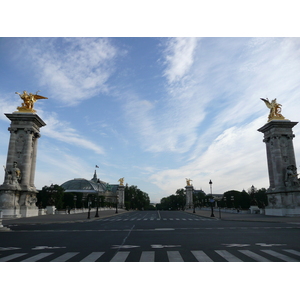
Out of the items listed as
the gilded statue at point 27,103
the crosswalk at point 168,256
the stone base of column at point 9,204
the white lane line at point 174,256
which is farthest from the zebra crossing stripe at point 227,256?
the gilded statue at point 27,103

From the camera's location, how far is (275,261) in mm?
8539

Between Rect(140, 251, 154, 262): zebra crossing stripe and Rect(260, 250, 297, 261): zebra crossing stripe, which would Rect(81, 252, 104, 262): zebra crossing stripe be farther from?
Rect(260, 250, 297, 261): zebra crossing stripe

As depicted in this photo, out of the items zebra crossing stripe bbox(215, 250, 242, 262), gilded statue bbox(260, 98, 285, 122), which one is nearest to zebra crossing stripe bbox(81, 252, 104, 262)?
zebra crossing stripe bbox(215, 250, 242, 262)

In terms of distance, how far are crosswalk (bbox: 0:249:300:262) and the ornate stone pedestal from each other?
34046 millimetres

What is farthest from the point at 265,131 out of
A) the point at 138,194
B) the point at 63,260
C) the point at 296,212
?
the point at 138,194

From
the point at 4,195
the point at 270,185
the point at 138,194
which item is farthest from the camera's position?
the point at 138,194

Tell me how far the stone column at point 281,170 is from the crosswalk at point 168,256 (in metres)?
36.8

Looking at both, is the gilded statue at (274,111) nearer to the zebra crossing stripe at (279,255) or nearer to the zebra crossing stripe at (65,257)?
the zebra crossing stripe at (279,255)

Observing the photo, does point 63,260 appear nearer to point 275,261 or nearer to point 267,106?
point 275,261

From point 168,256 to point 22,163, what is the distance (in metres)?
40.9

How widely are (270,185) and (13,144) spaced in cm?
4563

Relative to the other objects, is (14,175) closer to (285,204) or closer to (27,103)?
(27,103)

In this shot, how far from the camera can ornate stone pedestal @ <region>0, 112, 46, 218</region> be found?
134ft
